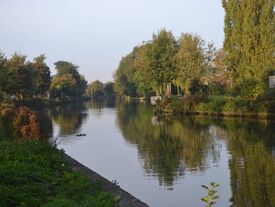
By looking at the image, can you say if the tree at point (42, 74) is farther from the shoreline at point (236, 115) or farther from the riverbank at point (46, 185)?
the riverbank at point (46, 185)

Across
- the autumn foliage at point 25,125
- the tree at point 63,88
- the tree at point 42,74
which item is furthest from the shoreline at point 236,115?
the tree at point 63,88

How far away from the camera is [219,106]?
184 feet

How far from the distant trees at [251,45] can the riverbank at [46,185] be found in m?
38.2

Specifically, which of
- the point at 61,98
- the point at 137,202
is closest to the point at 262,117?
the point at 137,202

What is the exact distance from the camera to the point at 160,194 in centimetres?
1652

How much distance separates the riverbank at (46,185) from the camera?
376 inches

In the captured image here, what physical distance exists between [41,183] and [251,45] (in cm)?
4445

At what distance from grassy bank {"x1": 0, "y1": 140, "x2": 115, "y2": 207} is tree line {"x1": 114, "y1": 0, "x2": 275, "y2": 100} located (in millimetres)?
37595

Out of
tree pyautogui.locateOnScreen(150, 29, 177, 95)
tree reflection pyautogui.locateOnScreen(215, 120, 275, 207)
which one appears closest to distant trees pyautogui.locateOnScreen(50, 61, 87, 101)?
tree pyautogui.locateOnScreen(150, 29, 177, 95)

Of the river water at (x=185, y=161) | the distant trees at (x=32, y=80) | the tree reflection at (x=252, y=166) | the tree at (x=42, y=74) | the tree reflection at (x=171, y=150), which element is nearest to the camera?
the tree reflection at (x=252, y=166)

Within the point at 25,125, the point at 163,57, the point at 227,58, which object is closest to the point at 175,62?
the point at 163,57

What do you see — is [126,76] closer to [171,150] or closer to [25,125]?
[171,150]

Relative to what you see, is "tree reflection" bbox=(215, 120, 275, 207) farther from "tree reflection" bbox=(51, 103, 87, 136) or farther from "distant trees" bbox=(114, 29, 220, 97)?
"distant trees" bbox=(114, 29, 220, 97)

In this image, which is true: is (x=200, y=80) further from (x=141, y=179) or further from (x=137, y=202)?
(x=137, y=202)
